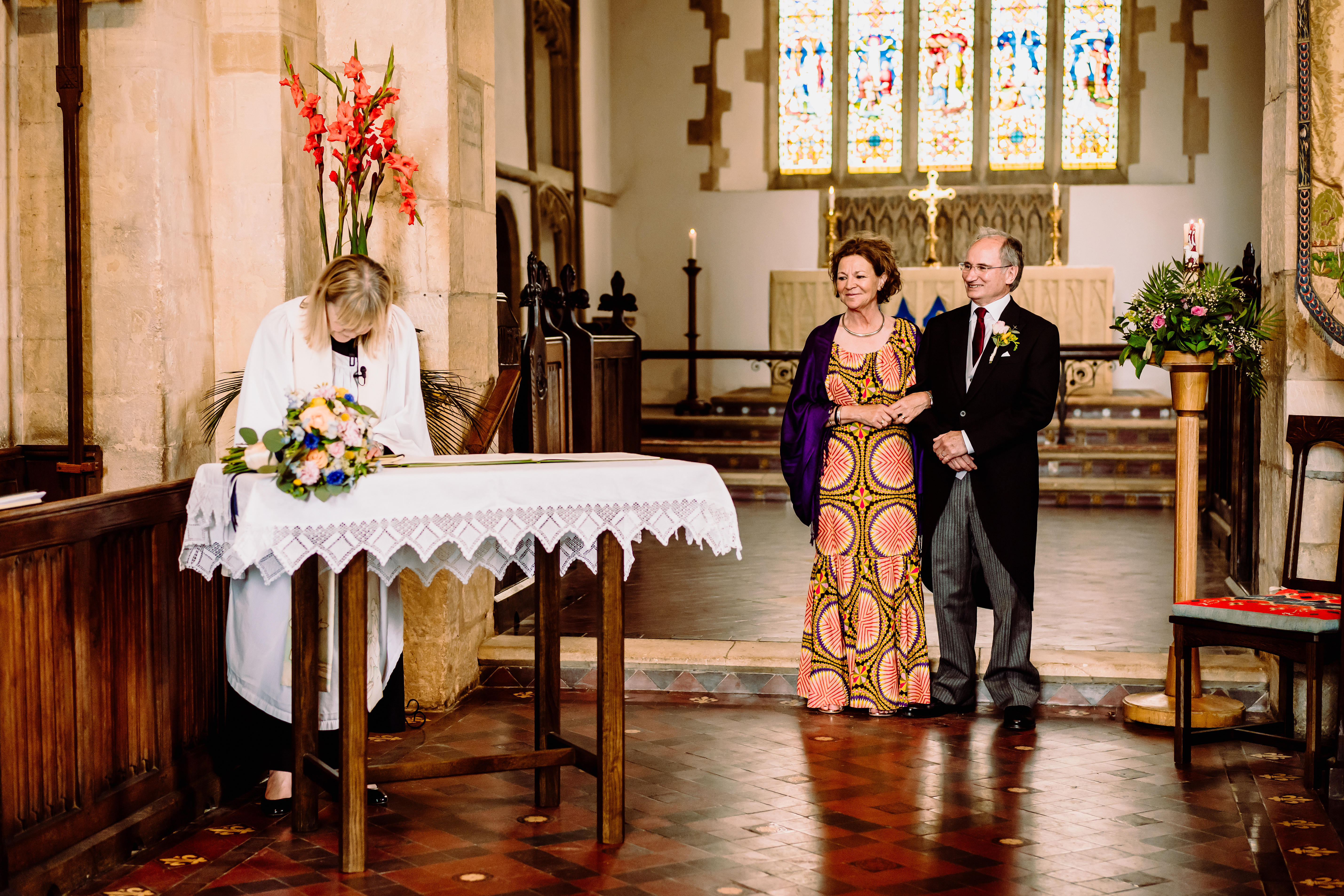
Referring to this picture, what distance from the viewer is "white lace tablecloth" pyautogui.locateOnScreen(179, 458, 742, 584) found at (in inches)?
120

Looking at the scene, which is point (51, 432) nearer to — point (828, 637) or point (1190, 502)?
point (828, 637)

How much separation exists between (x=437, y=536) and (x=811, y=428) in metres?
1.78

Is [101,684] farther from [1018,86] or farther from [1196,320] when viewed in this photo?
[1018,86]

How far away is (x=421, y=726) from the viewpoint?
4562mm

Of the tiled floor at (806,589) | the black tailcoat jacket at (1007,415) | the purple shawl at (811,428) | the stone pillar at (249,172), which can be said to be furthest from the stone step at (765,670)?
the stone pillar at (249,172)

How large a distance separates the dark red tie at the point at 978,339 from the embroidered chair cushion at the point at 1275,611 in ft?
3.33

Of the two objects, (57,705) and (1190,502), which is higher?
(1190,502)

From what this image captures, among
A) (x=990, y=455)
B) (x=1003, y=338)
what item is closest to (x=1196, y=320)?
(x=1003, y=338)

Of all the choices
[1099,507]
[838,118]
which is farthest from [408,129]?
[838,118]

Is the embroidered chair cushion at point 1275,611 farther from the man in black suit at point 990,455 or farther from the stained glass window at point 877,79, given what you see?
the stained glass window at point 877,79

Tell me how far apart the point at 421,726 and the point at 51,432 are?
1.53m

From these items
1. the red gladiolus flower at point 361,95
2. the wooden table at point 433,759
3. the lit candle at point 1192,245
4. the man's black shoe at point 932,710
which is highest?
the red gladiolus flower at point 361,95

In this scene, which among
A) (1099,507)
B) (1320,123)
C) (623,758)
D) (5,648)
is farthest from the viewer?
(1099,507)

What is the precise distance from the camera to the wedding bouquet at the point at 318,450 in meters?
3.00
